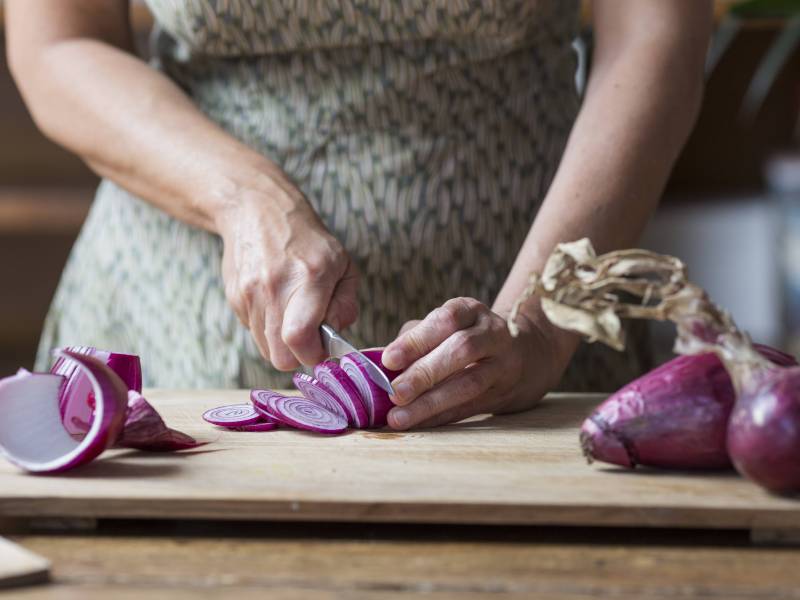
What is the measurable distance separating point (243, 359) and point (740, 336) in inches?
33.5

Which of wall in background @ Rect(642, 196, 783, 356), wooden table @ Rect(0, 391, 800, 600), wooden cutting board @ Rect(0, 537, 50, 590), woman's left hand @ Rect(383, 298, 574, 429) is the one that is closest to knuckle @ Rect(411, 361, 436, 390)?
woman's left hand @ Rect(383, 298, 574, 429)

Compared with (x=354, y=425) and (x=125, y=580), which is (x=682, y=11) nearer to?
(x=354, y=425)

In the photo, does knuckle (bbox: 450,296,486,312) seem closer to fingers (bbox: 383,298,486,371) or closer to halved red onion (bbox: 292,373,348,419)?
fingers (bbox: 383,298,486,371)

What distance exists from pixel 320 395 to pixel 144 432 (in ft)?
0.70

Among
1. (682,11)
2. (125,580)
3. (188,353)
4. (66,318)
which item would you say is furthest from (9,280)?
(125,580)

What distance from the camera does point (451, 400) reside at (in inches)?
41.4

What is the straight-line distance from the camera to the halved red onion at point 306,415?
1012 mm

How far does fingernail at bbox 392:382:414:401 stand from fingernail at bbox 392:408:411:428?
0.5 inches

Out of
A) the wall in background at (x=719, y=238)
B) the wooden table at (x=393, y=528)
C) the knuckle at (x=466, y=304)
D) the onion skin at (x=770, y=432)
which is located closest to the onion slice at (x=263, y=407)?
the wooden table at (x=393, y=528)

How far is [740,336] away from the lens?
2.53 feet

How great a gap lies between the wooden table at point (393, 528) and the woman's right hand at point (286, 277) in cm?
24

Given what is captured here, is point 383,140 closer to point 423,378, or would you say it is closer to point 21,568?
point 423,378

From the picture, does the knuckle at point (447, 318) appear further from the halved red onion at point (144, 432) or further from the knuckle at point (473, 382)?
the halved red onion at point (144, 432)

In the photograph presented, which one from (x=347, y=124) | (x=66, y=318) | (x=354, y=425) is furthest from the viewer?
(x=66, y=318)
